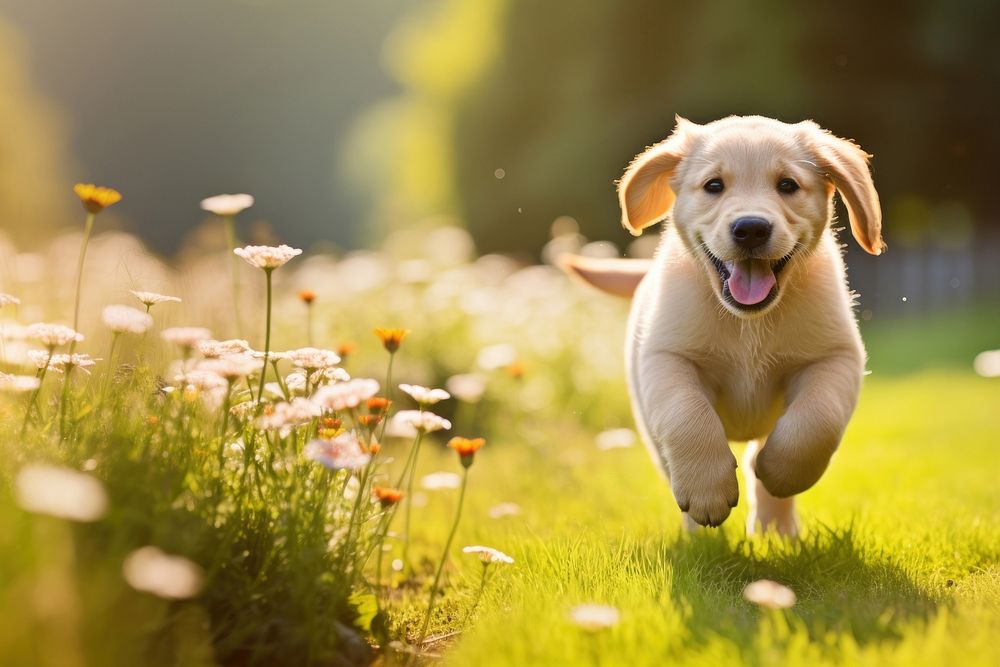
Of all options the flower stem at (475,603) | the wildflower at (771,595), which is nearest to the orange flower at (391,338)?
the flower stem at (475,603)

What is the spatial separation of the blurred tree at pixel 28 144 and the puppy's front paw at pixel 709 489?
1402 cm

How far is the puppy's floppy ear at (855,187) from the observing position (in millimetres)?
3262

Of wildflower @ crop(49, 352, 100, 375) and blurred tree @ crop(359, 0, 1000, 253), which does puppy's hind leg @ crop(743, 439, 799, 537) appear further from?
blurred tree @ crop(359, 0, 1000, 253)

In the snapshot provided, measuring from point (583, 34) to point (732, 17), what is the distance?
2.61 meters

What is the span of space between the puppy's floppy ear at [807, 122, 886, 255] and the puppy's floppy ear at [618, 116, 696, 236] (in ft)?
1.54

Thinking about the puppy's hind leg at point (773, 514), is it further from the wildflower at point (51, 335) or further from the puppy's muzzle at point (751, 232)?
the wildflower at point (51, 335)

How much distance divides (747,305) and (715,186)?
0.43 m

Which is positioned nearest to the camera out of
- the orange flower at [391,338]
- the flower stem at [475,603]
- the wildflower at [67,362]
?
the wildflower at [67,362]

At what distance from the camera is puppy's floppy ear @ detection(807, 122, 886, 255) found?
326 cm

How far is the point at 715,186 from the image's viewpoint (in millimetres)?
3291

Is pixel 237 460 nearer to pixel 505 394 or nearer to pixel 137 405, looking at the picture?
pixel 137 405

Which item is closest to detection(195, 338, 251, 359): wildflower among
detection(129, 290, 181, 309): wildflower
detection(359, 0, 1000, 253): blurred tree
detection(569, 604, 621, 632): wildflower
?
detection(129, 290, 181, 309): wildflower

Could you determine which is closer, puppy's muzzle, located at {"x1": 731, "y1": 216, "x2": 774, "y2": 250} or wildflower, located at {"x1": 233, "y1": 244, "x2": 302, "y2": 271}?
wildflower, located at {"x1": 233, "y1": 244, "x2": 302, "y2": 271}

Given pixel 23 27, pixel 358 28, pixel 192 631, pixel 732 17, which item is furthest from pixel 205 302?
pixel 358 28
